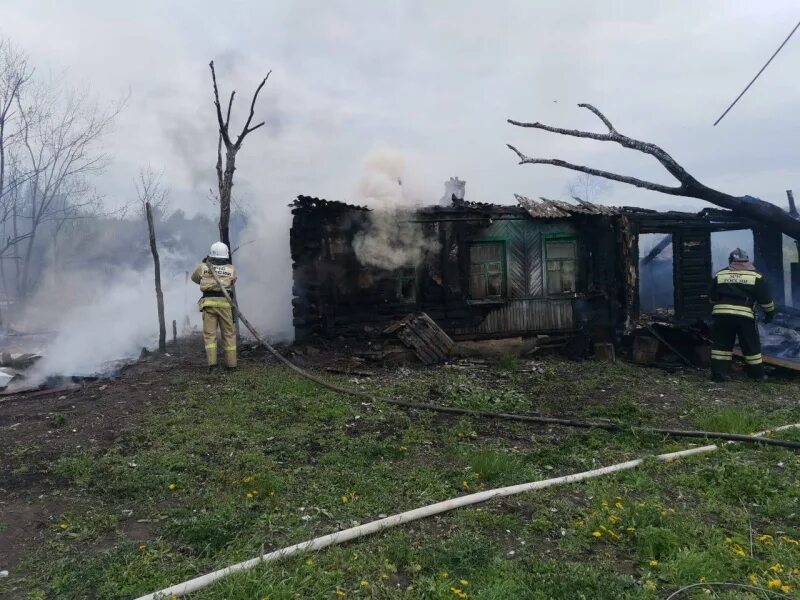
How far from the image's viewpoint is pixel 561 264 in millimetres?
11547

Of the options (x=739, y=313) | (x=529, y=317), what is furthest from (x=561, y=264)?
(x=739, y=313)

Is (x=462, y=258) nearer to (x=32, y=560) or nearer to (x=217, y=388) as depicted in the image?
(x=217, y=388)

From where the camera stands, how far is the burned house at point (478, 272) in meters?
10.6

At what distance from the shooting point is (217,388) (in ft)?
24.9

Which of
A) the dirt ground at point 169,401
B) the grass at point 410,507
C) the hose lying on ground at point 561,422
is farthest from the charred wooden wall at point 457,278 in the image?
the grass at point 410,507

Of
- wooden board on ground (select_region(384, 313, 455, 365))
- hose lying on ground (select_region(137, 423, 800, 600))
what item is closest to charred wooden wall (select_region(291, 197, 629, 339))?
wooden board on ground (select_region(384, 313, 455, 365))

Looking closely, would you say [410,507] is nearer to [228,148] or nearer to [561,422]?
[561,422]

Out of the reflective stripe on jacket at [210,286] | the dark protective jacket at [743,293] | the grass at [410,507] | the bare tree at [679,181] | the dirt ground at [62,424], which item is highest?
the bare tree at [679,181]

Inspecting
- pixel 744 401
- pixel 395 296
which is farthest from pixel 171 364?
pixel 744 401

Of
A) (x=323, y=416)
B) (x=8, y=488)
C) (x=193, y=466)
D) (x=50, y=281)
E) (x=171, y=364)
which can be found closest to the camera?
(x=8, y=488)

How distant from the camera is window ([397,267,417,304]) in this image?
1096cm

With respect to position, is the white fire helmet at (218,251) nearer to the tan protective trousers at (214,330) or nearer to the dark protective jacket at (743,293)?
the tan protective trousers at (214,330)

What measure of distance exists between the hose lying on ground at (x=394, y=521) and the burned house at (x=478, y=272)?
652cm

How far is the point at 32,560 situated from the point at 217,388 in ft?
14.3
